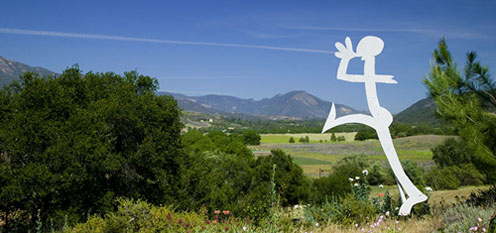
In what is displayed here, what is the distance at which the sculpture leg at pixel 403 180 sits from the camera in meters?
6.67

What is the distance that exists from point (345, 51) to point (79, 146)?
34.3ft

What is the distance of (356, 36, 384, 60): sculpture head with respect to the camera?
7.02m

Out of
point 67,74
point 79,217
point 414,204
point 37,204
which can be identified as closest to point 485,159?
point 414,204

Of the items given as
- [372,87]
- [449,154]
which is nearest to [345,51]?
[372,87]

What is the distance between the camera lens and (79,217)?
13.6 metres

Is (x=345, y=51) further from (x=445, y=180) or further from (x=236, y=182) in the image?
(x=445, y=180)

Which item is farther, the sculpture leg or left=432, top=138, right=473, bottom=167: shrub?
left=432, top=138, right=473, bottom=167: shrub

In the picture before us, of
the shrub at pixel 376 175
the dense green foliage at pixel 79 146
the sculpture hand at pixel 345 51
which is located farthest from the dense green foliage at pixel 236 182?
the shrub at pixel 376 175

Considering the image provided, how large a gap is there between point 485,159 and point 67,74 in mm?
16228

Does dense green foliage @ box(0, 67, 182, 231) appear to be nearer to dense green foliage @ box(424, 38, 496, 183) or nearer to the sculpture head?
the sculpture head

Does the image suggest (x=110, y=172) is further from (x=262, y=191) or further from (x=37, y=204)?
(x=262, y=191)

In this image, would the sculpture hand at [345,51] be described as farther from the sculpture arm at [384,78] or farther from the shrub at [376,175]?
the shrub at [376,175]

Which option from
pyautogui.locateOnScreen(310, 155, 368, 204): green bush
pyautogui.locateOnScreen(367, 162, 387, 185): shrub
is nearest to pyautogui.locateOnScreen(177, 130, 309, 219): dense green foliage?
pyautogui.locateOnScreen(310, 155, 368, 204): green bush

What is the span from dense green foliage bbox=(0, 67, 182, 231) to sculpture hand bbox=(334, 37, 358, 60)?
387 inches
